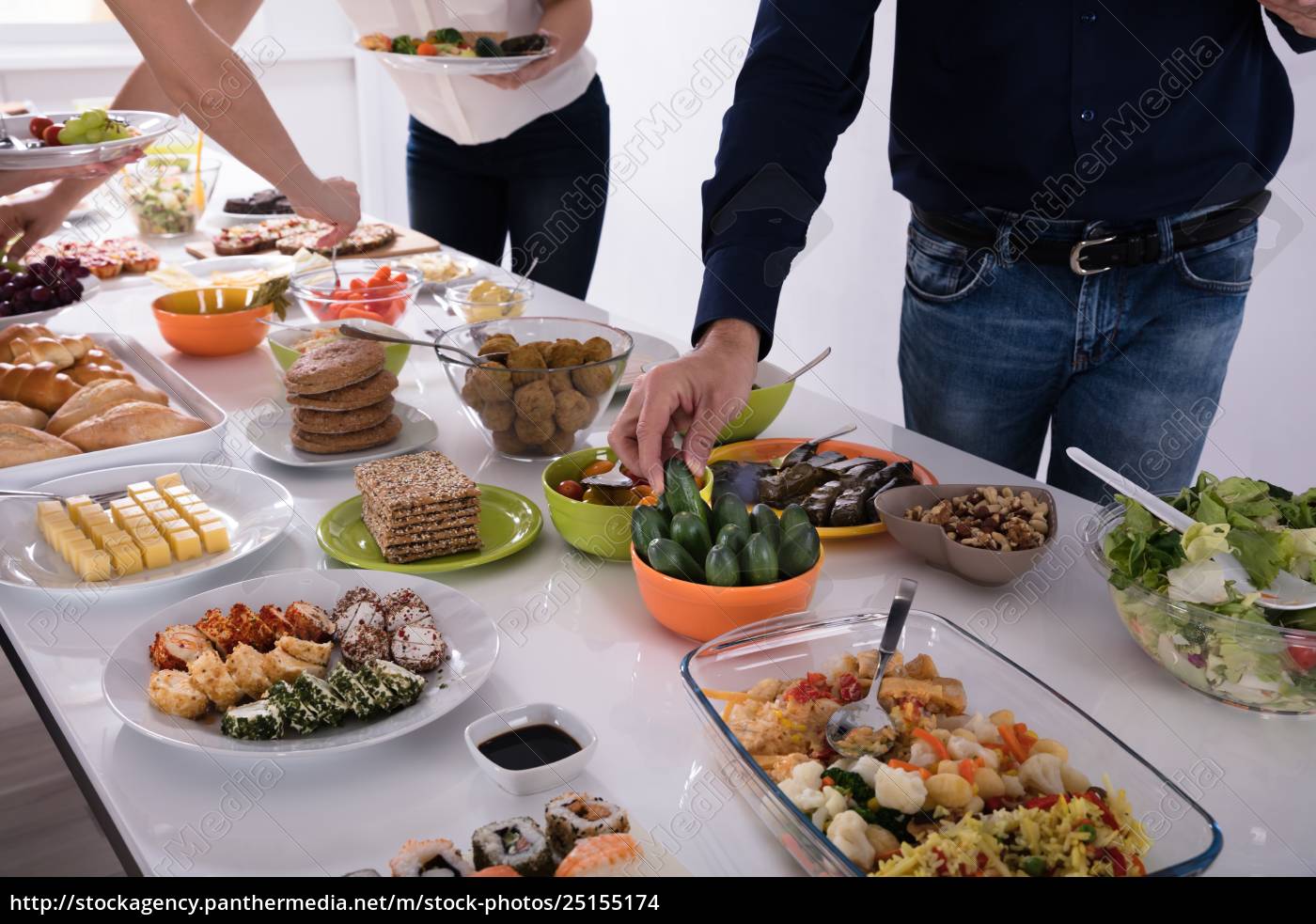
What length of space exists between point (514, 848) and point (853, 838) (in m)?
0.26

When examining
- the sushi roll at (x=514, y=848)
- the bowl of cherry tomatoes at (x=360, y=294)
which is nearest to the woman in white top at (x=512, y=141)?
the bowl of cherry tomatoes at (x=360, y=294)

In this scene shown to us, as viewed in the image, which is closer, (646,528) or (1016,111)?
(646,528)

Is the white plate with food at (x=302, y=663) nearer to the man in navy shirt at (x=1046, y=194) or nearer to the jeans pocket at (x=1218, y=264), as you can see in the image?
the man in navy shirt at (x=1046, y=194)

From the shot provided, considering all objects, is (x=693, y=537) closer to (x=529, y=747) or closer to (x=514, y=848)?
(x=529, y=747)

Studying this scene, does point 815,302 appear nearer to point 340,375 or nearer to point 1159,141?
point 1159,141

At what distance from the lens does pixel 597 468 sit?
→ 4.96 feet

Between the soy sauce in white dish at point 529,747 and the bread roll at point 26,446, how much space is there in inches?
35.5

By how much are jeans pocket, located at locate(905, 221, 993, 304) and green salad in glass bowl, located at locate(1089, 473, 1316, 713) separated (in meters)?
0.72

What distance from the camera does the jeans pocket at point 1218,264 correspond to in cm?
171

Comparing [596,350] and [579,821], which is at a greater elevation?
[596,350]

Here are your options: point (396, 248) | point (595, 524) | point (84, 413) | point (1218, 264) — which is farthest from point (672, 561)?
point (396, 248)

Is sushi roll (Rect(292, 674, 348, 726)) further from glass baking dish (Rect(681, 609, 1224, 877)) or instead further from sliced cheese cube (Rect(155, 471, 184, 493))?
sliced cheese cube (Rect(155, 471, 184, 493))

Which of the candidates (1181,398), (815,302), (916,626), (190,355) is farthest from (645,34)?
(916,626)

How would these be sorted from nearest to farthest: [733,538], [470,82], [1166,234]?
1. [733,538]
2. [1166,234]
3. [470,82]
